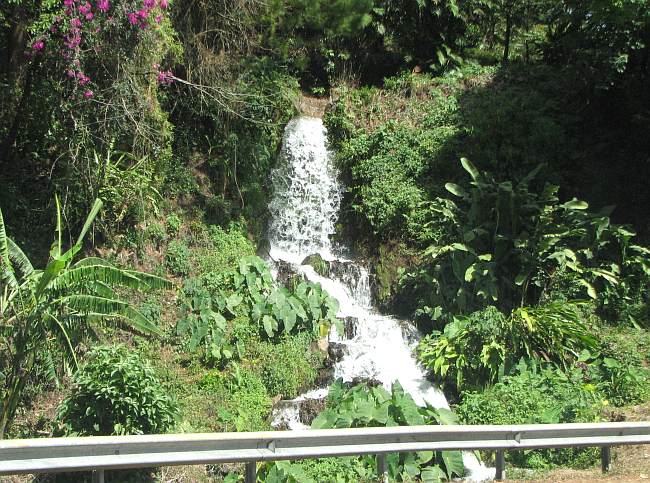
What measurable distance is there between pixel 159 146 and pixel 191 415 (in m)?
5.84

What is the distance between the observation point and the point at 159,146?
15.4 meters

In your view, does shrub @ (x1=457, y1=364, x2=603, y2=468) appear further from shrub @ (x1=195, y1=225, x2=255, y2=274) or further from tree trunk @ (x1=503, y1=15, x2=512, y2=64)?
tree trunk @ (x1=503, y1=15, x2=512, y2=64)

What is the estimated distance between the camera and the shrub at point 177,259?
51.4ft

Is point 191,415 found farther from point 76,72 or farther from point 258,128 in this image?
point 258,128

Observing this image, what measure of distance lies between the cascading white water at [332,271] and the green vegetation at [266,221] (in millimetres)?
358

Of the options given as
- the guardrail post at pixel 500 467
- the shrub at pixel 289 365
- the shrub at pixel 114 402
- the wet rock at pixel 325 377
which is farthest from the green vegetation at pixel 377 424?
the wet rock at pixel 325 377

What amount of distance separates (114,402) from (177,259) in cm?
662

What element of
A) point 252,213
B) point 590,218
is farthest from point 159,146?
point 590,218

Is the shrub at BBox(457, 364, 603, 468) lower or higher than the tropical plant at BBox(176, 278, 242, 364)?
lower

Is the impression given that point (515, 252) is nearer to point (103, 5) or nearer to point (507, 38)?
point (103, 5)

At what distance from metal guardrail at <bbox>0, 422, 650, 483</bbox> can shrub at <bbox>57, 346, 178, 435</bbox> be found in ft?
8.92

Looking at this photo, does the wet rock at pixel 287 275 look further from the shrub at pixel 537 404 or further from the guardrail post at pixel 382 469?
the guardrail post at pixel 382 469

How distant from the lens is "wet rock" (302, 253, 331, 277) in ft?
56.2

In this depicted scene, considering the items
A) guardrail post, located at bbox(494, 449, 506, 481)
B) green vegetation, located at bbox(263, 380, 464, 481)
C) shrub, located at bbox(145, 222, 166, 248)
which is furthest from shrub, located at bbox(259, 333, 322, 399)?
guardrail post, located at bbox(494, 449, 506, 481)
